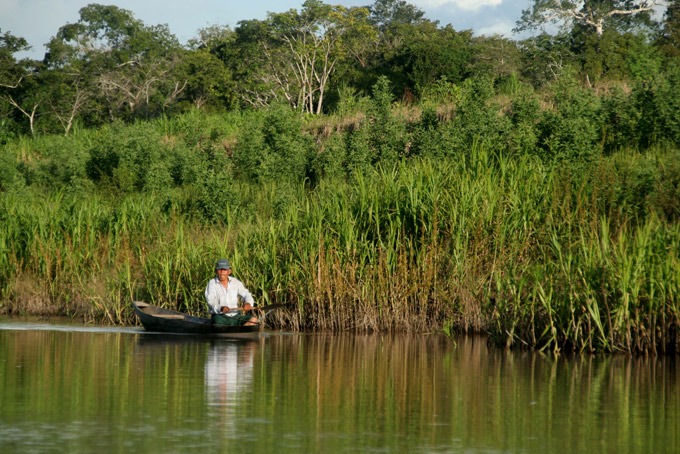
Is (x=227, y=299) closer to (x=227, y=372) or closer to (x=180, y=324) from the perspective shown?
(x=180, y=324)

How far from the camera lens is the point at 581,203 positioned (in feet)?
51.7

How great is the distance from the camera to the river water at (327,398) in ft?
27.3

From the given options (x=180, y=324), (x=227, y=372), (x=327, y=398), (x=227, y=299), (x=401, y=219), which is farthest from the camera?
(x=401, y=219)

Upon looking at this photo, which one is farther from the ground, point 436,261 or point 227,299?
point 436,261

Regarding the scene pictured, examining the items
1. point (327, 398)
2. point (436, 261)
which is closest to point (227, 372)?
point (327, 398)

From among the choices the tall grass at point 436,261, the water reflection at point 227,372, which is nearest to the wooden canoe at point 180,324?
the water reflection at point 227,372

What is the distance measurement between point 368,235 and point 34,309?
19.3 feet

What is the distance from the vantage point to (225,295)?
15.6 m

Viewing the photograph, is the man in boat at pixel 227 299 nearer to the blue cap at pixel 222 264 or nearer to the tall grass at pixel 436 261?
the blue cap at pixel 222 264

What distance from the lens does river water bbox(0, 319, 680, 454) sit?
8336mm

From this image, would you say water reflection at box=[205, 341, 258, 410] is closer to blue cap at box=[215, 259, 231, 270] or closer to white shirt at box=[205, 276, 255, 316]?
white shirt at box=[205, 276, 255, 316]

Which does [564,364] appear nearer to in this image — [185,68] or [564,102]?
[564,102]

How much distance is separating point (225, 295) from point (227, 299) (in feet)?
0.21

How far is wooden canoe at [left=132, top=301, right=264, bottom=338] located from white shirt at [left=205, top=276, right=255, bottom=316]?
233 millimetres
